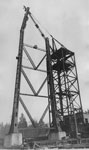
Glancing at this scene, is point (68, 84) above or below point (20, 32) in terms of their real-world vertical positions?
below

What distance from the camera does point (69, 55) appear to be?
2872 cm

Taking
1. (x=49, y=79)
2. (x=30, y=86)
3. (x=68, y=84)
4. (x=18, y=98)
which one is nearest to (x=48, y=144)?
(x=18, y=98)

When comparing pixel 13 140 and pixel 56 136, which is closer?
pixel 13 140

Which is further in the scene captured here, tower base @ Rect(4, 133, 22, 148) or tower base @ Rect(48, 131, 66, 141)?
tower base @ Rect(48, 131, 66, 141)

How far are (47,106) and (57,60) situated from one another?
9292 millimetres

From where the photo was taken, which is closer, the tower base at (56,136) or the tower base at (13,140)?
the tower base at (13,140)

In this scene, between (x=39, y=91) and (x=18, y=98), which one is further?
(x=39, y=91)

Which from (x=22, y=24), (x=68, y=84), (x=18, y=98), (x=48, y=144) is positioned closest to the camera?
(x=48, y=144)

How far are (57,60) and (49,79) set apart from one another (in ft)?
20.6

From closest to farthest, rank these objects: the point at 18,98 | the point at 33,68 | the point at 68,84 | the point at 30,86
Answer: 1. the point at 18,98
2. the point at 30,86
3. the point at 33,68
4. the point at 68,84

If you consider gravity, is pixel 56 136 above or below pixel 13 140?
above

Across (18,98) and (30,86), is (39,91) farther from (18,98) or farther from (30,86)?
(18,98)

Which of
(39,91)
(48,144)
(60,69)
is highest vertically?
(60,69)

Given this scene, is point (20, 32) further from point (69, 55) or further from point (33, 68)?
point (69, 55)
